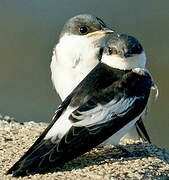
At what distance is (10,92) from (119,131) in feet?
33.7

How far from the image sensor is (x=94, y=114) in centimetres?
812

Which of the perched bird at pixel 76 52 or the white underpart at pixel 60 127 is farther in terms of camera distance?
the perched bird at pixel 76 52

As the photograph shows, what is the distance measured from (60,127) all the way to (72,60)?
1.91 metres

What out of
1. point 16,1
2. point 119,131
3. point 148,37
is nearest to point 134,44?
point 119,131

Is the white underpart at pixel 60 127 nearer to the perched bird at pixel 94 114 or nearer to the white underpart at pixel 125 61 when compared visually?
the perched bird at pixel 94 114

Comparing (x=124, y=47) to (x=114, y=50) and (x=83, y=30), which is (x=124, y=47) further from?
(x=83, y=30)

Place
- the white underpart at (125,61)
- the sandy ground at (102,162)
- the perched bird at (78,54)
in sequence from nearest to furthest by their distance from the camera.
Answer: the sandy ground at (102,162)
the white underpart at (125,61)
the perched bird at (78,54)

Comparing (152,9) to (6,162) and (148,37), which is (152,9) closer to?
(148,37)

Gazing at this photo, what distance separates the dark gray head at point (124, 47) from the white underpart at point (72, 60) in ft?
2.63

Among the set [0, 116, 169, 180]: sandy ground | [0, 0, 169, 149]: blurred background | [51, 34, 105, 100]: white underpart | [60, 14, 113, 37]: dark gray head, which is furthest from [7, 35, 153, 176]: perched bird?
[0, 0, 169, 149]: blurred background

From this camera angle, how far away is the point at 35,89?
18859mm

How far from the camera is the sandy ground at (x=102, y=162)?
784 cm

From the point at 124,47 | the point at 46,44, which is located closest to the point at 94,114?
the point at 124,47

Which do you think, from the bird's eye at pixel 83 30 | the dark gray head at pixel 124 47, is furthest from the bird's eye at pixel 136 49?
the bird's eye at pixel 83 30
